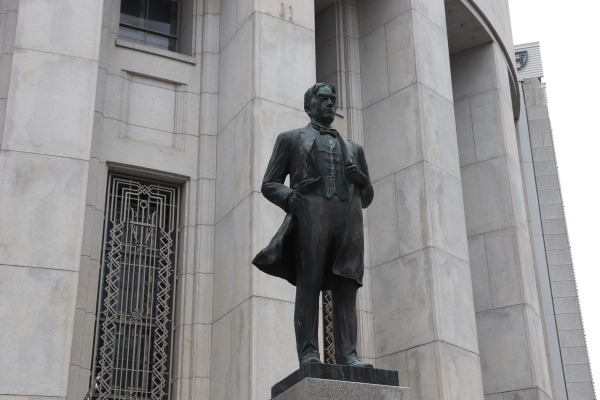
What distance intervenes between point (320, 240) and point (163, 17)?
1233cm

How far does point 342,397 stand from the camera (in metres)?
6.29

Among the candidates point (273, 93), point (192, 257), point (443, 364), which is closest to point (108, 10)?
point (273, 93)

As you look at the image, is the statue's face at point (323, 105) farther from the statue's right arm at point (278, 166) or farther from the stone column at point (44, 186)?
the stone column at point (44, 186)

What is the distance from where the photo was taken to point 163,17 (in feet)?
59.3

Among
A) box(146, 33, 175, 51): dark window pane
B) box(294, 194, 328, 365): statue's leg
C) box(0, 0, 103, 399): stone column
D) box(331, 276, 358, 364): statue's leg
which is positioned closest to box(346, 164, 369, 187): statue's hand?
box(294, 194, 328, 365): statue's leg

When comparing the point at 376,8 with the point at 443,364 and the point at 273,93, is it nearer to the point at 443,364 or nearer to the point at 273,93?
the point at 273,93

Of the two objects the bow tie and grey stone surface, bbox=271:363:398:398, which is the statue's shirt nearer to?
the bow tie

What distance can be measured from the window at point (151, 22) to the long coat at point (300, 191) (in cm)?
1086

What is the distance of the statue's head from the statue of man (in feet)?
0.75

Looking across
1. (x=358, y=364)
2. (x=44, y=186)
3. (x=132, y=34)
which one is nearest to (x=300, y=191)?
(x=358, y=364)

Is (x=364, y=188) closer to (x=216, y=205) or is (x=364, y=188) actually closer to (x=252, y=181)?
(x=252, y=181)

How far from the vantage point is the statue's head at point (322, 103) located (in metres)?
7.46

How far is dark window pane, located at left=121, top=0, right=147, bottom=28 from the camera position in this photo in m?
17.5

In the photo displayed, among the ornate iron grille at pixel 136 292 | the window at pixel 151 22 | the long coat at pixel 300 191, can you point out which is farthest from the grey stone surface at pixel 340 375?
the window at pixel 151 22
